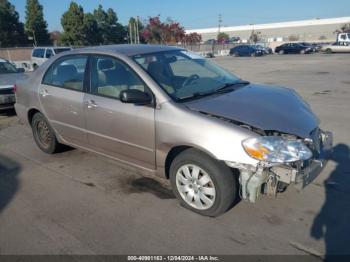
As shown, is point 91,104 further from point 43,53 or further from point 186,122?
point 43,53

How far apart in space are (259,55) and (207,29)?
281 feet

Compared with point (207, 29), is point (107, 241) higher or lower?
lower

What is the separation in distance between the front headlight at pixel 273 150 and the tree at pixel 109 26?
2504 inches

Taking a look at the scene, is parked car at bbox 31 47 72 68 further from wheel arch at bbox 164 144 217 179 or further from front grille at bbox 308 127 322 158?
front grille at bbox 308 127 322 158

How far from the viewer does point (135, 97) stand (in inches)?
142

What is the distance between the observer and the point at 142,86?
3811mm

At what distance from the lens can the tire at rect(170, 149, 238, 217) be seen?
3.28m

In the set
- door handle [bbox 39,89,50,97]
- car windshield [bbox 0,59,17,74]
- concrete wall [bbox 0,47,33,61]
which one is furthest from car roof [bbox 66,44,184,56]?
concrete wall [bbox 0,47,33,61]

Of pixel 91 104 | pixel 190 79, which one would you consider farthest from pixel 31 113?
pixel 190 79

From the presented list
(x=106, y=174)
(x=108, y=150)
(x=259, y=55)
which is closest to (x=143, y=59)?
(x=108, y=150)

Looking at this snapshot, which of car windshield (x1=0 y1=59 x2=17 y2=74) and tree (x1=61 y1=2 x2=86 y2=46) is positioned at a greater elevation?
tree (x1=61 y1=2 x2=86 y2=46)

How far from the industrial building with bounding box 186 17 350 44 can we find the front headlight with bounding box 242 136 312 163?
89.6 meters

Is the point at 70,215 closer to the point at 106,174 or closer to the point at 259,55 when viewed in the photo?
the point at 106,174

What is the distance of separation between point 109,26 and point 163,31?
1208cm
